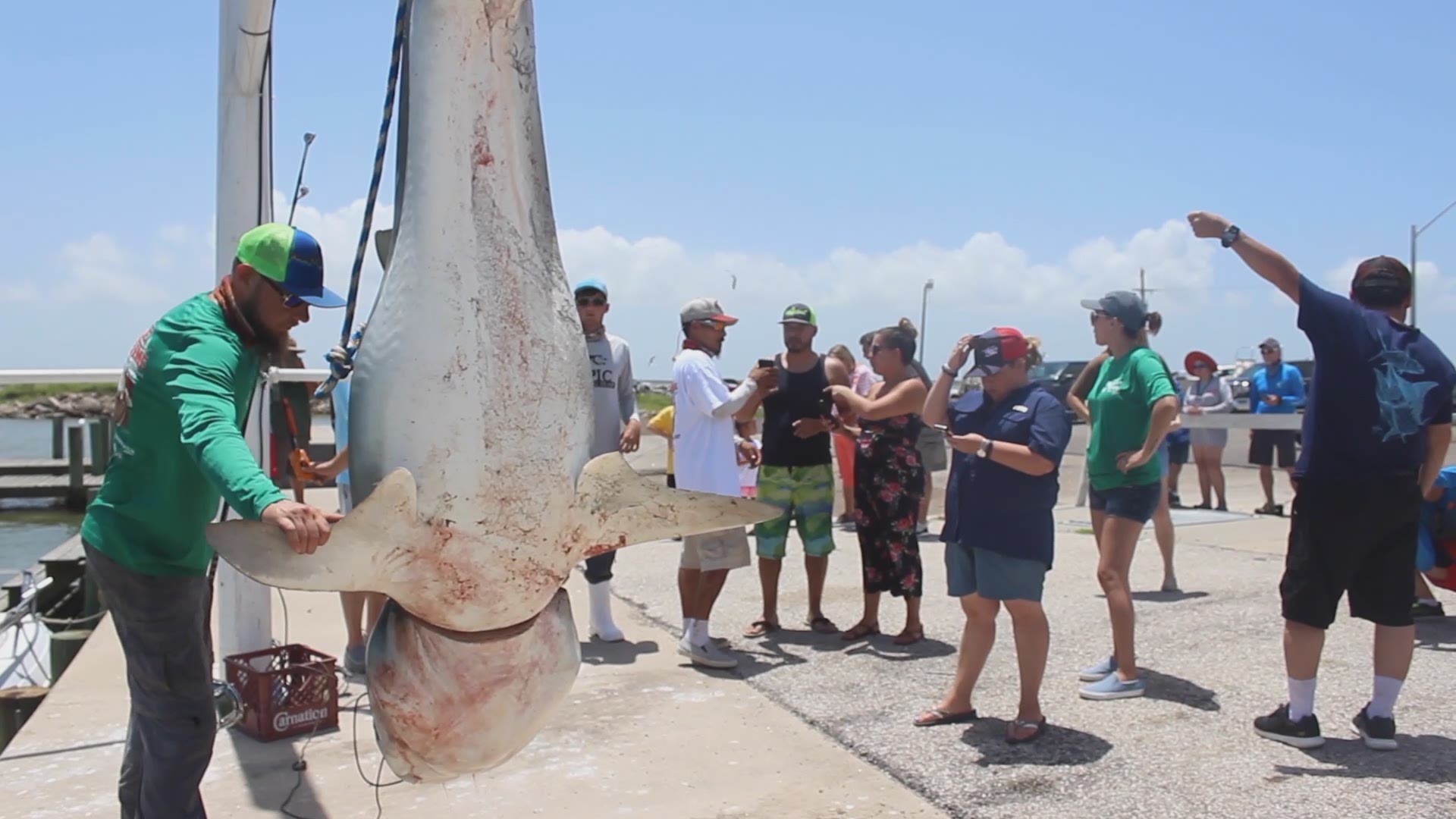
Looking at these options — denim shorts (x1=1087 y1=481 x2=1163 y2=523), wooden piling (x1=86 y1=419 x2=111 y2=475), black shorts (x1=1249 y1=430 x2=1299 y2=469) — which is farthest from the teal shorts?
wooden piling (x1=86 y1=419 x2=111 y2=475)

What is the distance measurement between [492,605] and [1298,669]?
396cm

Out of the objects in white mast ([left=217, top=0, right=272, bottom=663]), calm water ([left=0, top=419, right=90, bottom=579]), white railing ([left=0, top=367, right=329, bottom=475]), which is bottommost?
calm water ([left=0, top=419, right=90, bottom=579])

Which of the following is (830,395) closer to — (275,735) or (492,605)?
(275,735)

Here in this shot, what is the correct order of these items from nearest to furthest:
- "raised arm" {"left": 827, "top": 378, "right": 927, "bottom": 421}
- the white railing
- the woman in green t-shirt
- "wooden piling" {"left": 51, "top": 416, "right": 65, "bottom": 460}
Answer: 1. the white railing
2. the woman in green t-shirt
3. "raised arm" {"left": 827, "top": 378, "right": 927, "bottom": 421}
4. "wooden piling" {"left": 51, "top": 416, "right": 65, "bottom": 460}

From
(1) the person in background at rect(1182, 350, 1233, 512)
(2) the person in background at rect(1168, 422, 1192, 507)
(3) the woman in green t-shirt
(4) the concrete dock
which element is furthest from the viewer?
(1) the person in background at rect(1182, 350, 1233, 512)

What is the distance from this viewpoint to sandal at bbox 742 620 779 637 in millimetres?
6688

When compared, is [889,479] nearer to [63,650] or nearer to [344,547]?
[63,650]

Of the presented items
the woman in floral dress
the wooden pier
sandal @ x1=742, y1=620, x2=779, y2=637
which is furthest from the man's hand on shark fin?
the wooden pier

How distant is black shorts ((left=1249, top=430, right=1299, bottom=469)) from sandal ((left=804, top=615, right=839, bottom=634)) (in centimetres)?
668

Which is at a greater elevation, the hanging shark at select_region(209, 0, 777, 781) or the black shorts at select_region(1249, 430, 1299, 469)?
the hanging shark at select_region(209, 0, 777, 781)

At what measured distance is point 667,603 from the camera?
753 centimetres

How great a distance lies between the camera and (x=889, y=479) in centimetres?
658

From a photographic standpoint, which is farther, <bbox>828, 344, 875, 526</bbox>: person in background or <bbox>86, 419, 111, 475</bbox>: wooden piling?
<bbox>86, 419, 111, 475</bbox>: wooden piling

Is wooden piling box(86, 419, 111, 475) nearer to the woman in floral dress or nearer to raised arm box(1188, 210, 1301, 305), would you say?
the woman in floral dress
